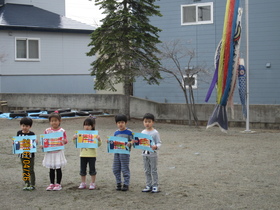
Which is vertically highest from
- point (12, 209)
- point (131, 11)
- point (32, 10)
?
point (32, 10)

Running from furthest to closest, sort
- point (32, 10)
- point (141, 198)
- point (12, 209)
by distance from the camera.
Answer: point (32, 10), point (141, 198), point (12, 209)

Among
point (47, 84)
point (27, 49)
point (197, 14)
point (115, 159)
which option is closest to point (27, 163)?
point (115, 159)

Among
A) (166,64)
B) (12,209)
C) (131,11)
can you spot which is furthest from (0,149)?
(166,64)

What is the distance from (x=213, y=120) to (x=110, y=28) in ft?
20.6

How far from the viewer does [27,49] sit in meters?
28.1

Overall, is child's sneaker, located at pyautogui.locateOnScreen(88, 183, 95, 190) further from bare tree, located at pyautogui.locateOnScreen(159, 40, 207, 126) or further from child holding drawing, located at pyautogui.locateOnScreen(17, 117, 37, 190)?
bare tree, located at pyautogui.locateOnScreen(159, 40, 207, 126)

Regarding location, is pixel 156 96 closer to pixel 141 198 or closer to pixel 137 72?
pixel 137 72

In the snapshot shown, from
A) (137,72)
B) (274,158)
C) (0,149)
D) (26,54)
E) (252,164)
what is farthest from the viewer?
(26,54)

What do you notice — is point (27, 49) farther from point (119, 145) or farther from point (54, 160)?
point (119, 145)

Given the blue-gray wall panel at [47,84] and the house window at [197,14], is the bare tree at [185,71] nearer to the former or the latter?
the house window at [197,14]

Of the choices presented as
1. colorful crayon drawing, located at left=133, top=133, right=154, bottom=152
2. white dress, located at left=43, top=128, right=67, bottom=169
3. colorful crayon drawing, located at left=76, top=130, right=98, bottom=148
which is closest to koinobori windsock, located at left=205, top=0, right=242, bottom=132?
colorful crayon drawing, located at left=133, top=133, right=154, bottom=152

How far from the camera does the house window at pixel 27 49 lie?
27.9m

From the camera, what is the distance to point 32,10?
3117 cm

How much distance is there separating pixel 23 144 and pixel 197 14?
650 inches
